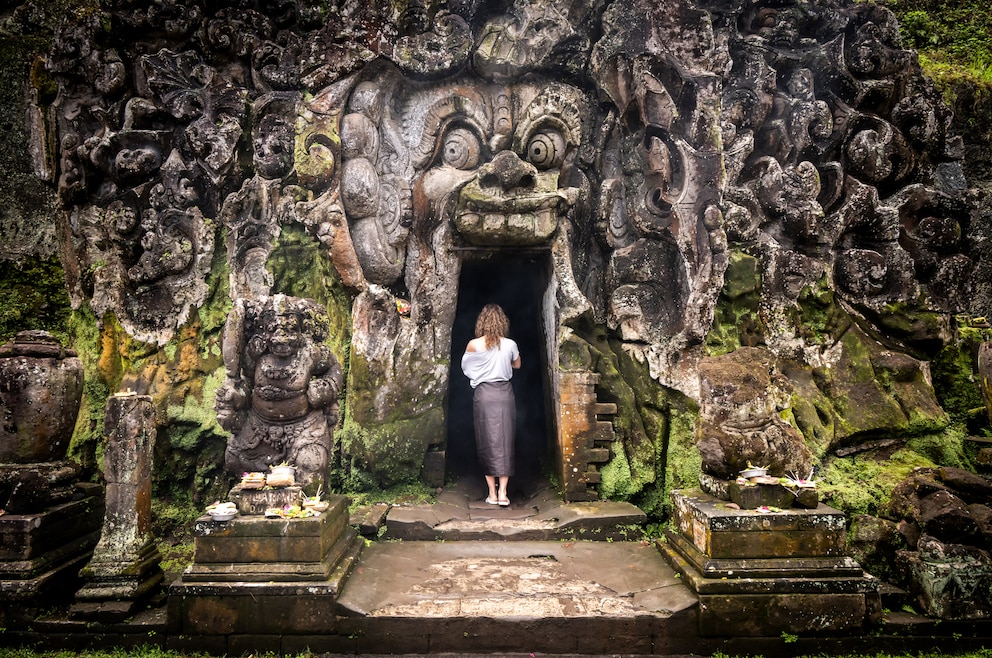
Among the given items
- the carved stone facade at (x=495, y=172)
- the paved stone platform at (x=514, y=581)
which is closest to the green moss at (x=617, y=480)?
the carved stone facade at (x=495, y=172)

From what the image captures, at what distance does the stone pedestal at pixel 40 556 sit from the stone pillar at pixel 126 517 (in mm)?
264

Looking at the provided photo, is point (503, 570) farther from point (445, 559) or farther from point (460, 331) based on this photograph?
point (460, 331)

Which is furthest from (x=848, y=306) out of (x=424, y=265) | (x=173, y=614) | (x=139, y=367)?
(x=139, y=367)

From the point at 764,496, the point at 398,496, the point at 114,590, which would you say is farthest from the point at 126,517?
the point at 764,496

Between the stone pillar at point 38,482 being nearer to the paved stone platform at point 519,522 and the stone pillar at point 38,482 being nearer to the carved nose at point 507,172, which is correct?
the paved stone platform at point 519,522

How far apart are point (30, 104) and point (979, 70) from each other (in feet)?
48.4

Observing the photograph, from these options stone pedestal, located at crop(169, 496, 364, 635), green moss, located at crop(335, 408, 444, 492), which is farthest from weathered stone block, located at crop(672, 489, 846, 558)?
green moss, located at crop(335, 408, 444, 492)

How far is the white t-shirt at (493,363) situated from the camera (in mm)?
7352

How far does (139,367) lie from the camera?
7.27m

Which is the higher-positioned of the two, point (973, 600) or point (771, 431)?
point (771, 431)

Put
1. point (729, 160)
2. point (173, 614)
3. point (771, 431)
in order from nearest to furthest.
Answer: point (173, 614) < point (771, 431) < point (729, 160)

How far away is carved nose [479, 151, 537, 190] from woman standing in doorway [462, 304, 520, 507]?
1.65 meters

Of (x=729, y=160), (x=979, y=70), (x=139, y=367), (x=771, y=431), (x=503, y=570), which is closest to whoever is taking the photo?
(x=771, y=431)

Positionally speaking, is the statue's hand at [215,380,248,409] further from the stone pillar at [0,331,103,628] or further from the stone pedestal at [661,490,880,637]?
the stone pedestal at [661,490,880,637]
